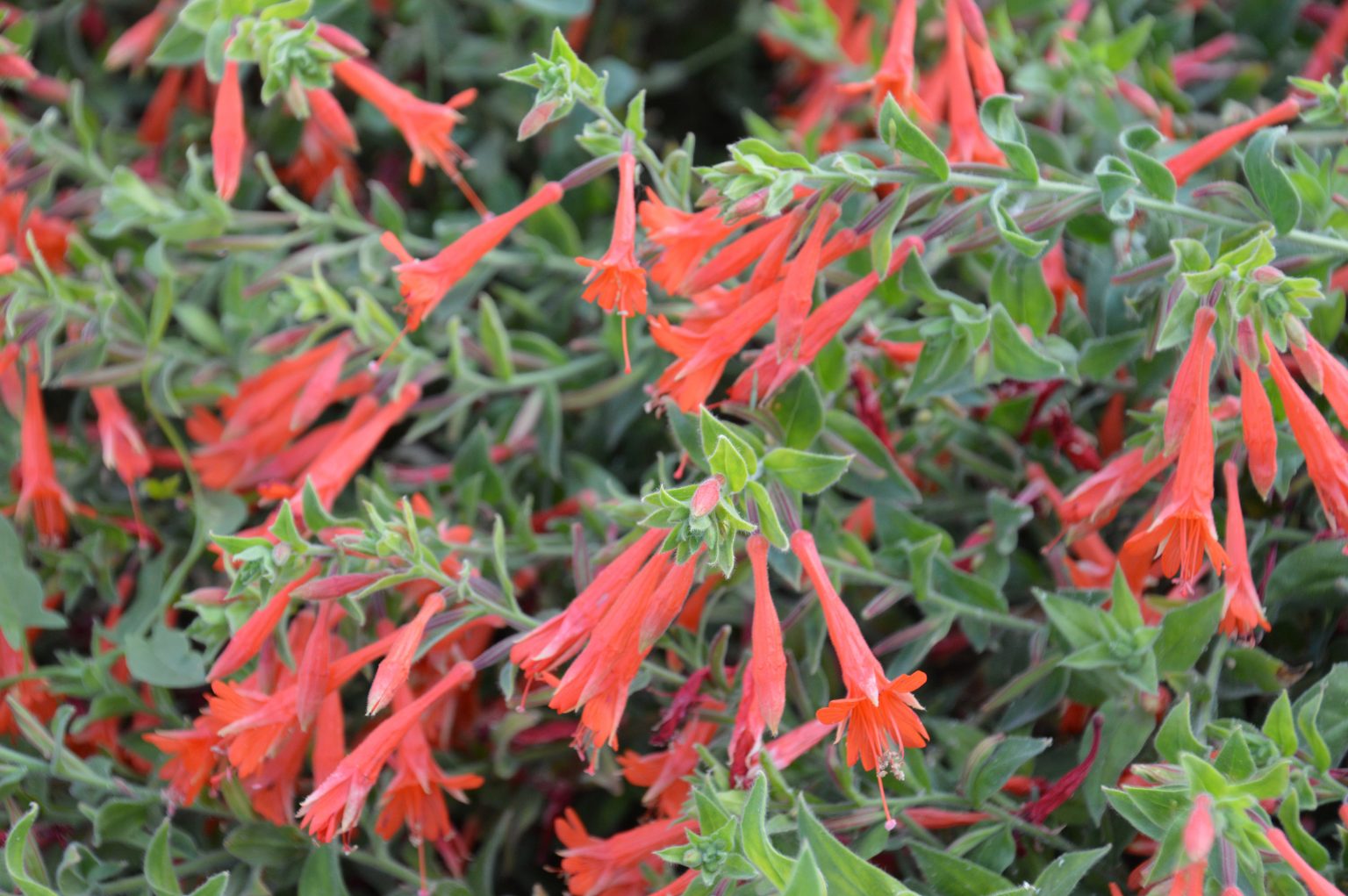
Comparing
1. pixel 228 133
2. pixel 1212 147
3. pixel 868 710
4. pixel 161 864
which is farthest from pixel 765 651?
pixel 228 133

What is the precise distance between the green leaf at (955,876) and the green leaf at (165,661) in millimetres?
674

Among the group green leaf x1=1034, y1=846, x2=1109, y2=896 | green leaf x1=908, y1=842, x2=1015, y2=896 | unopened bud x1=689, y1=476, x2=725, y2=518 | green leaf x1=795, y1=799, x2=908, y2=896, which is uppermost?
unopened bud x1=689, y1=476, x2=725, y2=518

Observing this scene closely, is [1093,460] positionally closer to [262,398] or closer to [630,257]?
[630,257]

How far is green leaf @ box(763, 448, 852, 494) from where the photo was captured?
944 millimetres

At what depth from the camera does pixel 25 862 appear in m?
1.06

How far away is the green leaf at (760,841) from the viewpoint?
0.82 meters

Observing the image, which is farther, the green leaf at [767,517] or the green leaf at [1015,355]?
the green leaf at [1015,355]

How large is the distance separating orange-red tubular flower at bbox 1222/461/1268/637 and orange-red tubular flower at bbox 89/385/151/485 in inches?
43.9

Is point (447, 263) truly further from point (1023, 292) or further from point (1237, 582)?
point (1237, 582)

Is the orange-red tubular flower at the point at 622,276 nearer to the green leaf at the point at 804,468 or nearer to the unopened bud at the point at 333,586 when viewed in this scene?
the green leaf at the point at 804,468

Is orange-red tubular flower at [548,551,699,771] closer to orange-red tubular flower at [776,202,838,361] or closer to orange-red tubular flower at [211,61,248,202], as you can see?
orange-red tubular flower at [776,202,838,361]

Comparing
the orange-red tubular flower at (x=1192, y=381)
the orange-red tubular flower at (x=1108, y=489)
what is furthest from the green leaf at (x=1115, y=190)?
the orange-red tubular flower at (x=1108, y=489)

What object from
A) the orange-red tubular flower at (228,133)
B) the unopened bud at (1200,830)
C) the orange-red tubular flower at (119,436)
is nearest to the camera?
the unopened bud at (1200,830)

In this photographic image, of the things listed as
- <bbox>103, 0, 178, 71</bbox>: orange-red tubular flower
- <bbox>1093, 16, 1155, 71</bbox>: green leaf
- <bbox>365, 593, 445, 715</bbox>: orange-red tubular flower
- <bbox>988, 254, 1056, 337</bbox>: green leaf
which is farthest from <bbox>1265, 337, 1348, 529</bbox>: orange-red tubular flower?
<bbox>103, 0, 178, 71</bbox>: orange-red tubular flower
